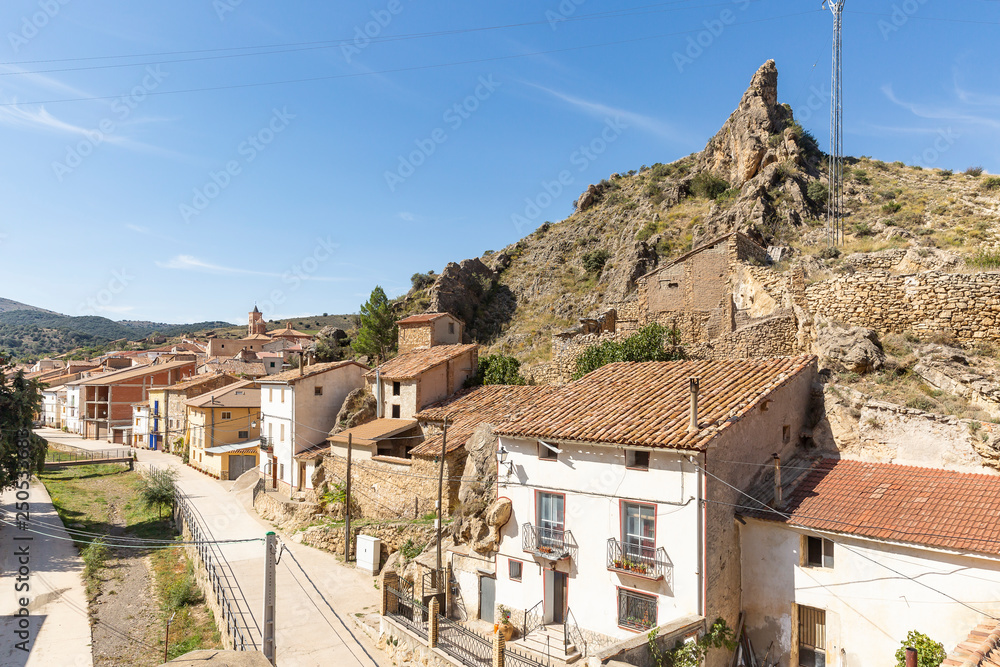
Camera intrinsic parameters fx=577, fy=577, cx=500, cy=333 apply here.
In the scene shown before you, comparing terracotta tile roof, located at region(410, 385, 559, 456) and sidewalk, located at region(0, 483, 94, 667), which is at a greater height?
terracotta tile roof, located at region(410, 385, 559, 456)

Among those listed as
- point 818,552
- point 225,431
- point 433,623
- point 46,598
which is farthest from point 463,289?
point 818,552

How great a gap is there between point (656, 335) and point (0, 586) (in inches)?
1087

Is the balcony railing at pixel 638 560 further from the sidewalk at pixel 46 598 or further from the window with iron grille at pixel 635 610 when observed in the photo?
the sidewalk at pixel 46 598

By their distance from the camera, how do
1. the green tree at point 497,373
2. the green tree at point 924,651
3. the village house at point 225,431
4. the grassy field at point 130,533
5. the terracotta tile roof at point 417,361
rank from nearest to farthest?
the green tree at point 924,651, the grassy field at point 130,533, the terracotta tile roof at point 417,361, the green tree at point 497,373, the village house at point 225,431

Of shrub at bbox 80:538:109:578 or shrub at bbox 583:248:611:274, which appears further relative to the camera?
shrub at bbox 583:248:611:274

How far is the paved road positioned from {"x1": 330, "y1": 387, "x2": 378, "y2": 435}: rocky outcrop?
609 centimetres

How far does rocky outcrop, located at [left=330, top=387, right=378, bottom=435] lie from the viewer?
101ft

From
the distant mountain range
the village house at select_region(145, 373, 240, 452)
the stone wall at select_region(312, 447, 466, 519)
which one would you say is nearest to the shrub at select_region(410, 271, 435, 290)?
the village house at select_region(145, 373, 240, 452)

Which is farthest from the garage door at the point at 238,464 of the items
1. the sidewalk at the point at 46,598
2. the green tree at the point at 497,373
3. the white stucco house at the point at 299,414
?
the green tree at the point at 497,373

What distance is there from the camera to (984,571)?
10.3 m

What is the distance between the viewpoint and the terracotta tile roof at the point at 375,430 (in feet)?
86.4

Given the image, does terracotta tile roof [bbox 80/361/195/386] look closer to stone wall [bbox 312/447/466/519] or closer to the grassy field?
the grassy field

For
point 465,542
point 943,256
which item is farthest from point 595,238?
point 465,542

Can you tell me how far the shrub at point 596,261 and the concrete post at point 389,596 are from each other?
1754 inches
